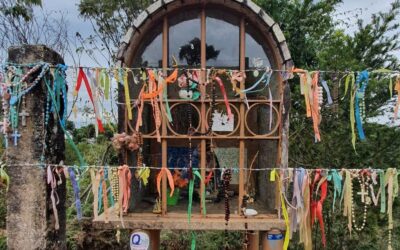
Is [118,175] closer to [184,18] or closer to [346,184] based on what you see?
[184,18]

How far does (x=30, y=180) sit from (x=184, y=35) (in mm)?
2084

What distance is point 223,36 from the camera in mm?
4242

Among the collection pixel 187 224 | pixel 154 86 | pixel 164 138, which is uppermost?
pixel 154 86

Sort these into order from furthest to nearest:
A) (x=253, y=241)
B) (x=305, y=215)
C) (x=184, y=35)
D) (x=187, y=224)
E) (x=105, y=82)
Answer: (x=253, y=241), (x=184, y=35), (x=305, y=215), (x=187, y=224), (x=105, y=82)

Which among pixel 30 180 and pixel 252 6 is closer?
pixel 30 180

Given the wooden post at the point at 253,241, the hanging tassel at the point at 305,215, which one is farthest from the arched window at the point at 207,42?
the wooden post at the point at 253,241

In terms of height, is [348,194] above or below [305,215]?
above

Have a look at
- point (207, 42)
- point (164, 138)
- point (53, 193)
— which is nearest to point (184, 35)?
point (207, 42)

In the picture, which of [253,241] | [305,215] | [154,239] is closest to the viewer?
[305,215]

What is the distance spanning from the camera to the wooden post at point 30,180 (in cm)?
340

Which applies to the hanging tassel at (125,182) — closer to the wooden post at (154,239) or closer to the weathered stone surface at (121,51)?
the wooden post at (154,239)

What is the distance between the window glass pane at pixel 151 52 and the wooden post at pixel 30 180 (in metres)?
1.03

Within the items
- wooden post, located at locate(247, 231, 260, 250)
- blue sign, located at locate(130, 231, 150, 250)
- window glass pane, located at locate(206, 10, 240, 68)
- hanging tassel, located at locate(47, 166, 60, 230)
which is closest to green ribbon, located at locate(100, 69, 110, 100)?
A: hanging tassel, located at locate(47, 166, 60, 230)

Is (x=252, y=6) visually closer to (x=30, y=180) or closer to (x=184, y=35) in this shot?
(x=184, y=35)
